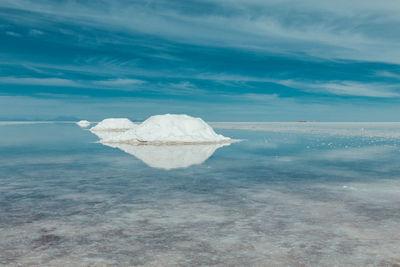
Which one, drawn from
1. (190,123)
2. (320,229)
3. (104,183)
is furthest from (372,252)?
(190,123)

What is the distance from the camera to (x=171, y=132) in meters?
24.7

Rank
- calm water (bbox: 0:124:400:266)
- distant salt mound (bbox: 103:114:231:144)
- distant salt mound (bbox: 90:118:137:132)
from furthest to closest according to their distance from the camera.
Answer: distant salt mound (bbox: 90:118:137:132) → distant salt mound (bbox: 103:114:231:144) → calm water (bbox: 0:124:400:266)

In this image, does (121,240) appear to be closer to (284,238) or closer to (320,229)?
(284,238)

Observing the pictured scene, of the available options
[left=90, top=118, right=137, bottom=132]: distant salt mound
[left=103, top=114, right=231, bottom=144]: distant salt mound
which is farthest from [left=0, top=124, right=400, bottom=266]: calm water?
[left=90, top=118, right=137, bottom=132]: distant salt mound

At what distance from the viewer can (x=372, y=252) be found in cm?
437

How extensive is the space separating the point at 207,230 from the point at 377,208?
→ 3.29 metres

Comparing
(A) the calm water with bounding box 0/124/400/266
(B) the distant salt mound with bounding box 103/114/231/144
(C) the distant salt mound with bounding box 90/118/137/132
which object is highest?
(C) the distant salt mound with bounding box 90/118/137/132

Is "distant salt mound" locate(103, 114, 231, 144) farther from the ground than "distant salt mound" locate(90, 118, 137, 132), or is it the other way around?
"distant salt mound" locate(90, 118, 137, 132)

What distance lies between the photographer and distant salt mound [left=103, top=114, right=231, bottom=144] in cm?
2438

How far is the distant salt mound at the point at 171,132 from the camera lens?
24.4 meters

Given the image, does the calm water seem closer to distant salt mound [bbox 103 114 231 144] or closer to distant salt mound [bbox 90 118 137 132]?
distant salt mound [bbox 103 114 231 144]

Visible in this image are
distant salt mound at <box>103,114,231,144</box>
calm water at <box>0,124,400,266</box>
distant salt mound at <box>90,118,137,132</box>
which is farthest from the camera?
distant salt mound at <box>90,118,137,132</box>

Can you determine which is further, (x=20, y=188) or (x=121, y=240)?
(x=20, y=188)

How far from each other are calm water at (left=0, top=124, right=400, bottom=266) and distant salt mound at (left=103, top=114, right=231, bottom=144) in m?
13.1
